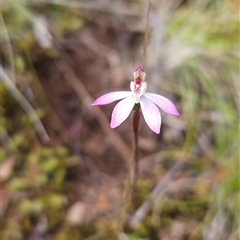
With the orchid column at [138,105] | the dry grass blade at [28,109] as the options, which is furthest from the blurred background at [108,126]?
the orchid column at [138,105]

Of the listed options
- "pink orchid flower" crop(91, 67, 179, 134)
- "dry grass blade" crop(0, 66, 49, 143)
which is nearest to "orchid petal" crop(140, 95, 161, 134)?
"pink orchid flower" crop(91, 67, 179, 134)

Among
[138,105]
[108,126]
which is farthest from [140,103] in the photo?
[108,126]

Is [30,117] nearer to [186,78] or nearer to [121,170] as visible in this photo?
[121,170]

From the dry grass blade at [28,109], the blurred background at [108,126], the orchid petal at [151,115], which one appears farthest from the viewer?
the dry grass blade at [28,109]

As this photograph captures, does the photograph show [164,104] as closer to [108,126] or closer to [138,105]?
[138,105]

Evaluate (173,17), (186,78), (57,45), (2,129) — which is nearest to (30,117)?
(2,129)

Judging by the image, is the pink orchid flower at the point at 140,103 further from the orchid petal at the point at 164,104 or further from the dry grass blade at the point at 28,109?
the dry grass blade at the point at 28,109

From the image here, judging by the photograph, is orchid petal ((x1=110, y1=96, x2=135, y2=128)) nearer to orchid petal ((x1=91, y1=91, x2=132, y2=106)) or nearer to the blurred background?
orchid petal ((x1=91, y1=91, x2=132, y2=106))
